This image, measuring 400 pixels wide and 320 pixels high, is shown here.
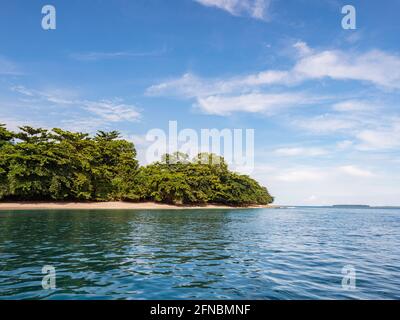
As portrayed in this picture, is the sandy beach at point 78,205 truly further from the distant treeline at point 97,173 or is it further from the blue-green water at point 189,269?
the blue-green water at point 189,269

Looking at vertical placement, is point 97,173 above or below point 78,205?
above

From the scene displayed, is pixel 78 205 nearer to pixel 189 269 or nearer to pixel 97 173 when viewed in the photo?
pixel 97 173

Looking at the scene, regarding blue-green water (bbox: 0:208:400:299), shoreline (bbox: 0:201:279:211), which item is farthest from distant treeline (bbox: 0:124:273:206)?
blue-green water (bbox: 0:208:400:299)

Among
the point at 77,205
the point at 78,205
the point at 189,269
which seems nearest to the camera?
the point at 189,269

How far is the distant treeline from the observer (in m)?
66.9

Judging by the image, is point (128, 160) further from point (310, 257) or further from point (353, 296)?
point (353, 296)

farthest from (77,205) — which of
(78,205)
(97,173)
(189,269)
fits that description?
(189,269)

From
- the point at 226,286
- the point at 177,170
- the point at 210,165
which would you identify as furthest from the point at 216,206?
the point at 226,286

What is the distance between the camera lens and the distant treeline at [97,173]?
6694cm

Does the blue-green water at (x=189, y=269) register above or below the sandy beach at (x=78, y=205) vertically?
above

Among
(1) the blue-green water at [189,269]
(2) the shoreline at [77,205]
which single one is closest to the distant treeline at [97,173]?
(2) the shoreline at [77,205]

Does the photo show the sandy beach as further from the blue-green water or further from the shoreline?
the blue-green water

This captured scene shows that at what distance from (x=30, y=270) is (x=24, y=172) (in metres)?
58.4

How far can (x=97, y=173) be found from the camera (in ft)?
262
